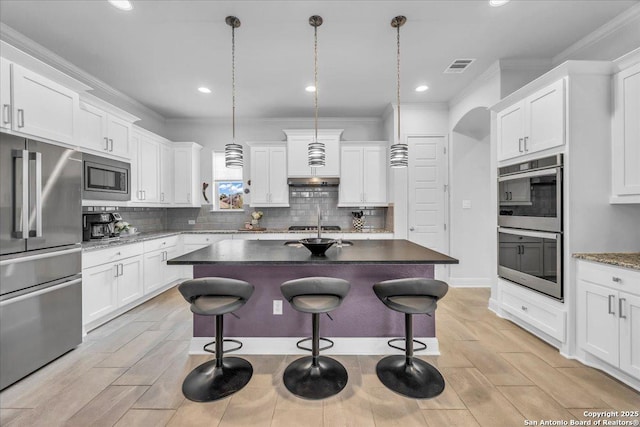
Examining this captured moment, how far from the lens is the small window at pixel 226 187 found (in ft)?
18.1

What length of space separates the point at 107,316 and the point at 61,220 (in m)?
1.35

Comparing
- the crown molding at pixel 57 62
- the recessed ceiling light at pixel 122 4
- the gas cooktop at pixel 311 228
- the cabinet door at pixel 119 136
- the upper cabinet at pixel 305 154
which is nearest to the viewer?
the recessed ceiling light at pixel 122 4

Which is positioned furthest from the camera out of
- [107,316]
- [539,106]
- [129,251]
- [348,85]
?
[348,85]

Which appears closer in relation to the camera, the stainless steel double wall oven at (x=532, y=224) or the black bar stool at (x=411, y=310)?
the black bar stool at (x=411, y=310)

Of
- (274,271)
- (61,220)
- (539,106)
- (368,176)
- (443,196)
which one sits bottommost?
(274,271)

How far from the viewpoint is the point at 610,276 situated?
2123 mm

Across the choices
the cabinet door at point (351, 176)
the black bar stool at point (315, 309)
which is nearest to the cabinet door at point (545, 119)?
the black bar stool at point (315, 309)

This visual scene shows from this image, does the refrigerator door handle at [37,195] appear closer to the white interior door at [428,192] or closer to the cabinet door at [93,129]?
the cabinet door at [93,129]

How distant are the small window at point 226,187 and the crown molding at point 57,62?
1538mm

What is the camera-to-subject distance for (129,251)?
3.54 meters

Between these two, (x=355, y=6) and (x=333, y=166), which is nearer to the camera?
(x=355, y=6)

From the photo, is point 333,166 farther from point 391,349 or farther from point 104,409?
point 104,409

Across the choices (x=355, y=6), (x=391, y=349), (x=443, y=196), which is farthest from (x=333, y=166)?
(x=391, y=349)

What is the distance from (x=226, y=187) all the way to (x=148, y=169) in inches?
55.9
